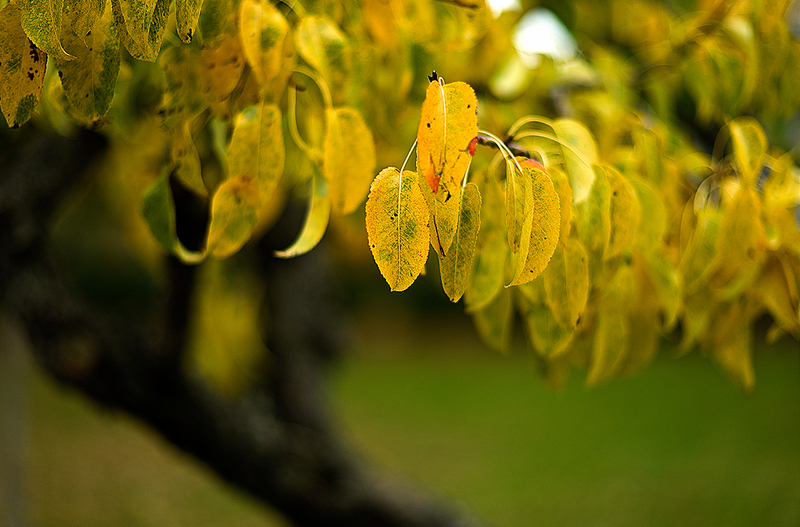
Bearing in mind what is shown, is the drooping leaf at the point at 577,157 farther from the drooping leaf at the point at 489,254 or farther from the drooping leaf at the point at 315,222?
the drooping leaf at the point at 315,222

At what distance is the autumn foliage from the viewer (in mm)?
287

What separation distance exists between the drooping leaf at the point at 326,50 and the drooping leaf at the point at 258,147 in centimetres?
5

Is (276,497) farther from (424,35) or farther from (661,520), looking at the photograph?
(661,520)

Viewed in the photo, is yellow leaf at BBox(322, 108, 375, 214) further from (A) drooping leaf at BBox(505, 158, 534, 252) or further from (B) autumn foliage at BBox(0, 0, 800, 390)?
(A) drooping leaf at BBox(505, 158, 534, 252)

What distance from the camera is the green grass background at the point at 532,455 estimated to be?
7.67 feet

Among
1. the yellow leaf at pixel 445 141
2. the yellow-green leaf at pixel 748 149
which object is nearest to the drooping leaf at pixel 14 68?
the yellow leaf at pixel 445 141

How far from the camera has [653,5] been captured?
0.92 meters

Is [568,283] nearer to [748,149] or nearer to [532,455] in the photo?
[748,149]

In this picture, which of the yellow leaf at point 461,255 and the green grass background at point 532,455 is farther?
the green grass background at point 532,455

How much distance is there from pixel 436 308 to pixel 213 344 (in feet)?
17.8

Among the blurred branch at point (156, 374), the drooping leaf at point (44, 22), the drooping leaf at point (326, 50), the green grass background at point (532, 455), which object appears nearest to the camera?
the drooping leaf at point (44, 22)

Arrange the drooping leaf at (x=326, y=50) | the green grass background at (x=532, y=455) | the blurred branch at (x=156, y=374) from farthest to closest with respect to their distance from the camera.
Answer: the green grass background at (x=532, y=455)
the blurred branch at (x=156, y=374)
the drooping leaf at (x=326, y=50)

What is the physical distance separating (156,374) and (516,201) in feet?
2.30

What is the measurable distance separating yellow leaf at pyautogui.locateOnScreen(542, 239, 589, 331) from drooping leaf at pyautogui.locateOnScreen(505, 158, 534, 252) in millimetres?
48
